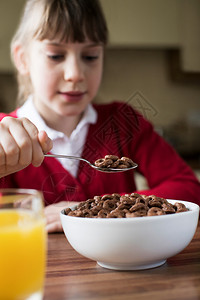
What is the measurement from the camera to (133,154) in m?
1.59

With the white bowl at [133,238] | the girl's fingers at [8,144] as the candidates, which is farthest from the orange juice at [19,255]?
the girl's fingers at [8,144]

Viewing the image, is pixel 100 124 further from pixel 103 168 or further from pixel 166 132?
pixel 166 132

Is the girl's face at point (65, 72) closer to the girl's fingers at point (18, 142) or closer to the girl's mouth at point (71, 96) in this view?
the girl's mouth at point (71, 96)

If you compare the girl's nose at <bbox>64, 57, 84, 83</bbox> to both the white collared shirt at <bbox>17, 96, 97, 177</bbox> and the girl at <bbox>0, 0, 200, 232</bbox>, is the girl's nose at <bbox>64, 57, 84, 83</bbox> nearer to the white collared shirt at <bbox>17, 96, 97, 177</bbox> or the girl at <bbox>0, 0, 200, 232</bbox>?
the girl at <bbox>0, 0, 200, 232</bbox>

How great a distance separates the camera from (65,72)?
53.9 inches

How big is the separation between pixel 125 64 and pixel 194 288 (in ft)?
11.2

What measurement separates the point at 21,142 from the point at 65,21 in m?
0.79

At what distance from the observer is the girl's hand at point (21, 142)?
2.38ft

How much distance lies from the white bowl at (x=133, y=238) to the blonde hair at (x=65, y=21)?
0.89 meters

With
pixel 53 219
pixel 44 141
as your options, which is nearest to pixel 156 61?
pixel 53 219

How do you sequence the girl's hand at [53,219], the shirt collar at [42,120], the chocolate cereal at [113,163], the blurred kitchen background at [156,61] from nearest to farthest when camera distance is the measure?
the chocolate cereal at [113,163] < the girl's hand at [53,219] < the shirt collar at [42,120] < the blurred kitchen background at [156,61]

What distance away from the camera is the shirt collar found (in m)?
1.44

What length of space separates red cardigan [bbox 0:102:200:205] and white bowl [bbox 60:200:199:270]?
0.54 m

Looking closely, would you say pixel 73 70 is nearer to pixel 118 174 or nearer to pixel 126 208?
pixel 118 174
